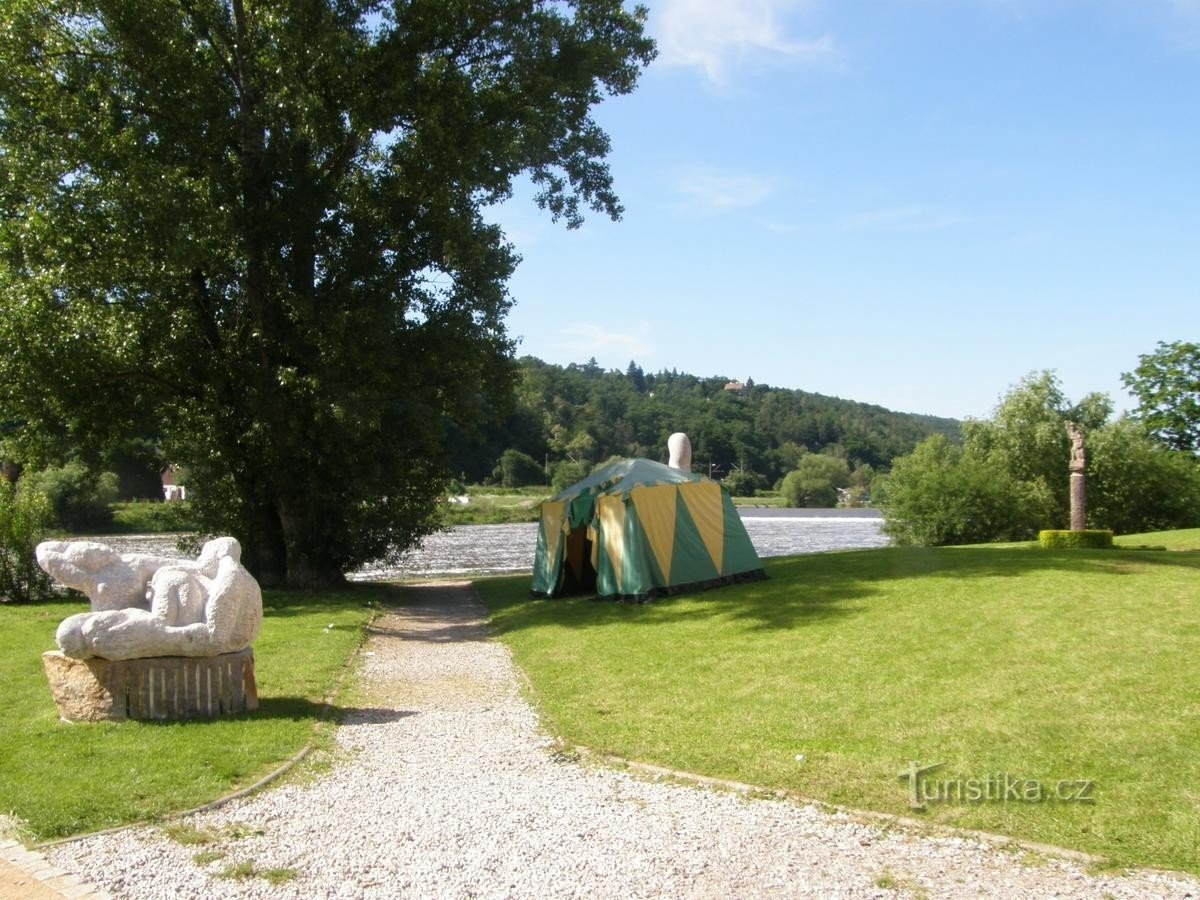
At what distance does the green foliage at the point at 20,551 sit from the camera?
1723cm

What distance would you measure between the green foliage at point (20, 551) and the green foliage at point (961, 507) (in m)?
24.7

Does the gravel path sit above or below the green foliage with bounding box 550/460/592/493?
below

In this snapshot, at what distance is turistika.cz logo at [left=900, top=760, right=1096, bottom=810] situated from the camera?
5441mm

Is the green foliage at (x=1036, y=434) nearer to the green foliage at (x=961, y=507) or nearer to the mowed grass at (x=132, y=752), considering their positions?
the green foliage at (x=961, y=507)

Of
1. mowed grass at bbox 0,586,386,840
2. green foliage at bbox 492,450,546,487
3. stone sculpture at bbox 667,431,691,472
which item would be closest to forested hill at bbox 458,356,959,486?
green foliage at bbox 492,450,546,487

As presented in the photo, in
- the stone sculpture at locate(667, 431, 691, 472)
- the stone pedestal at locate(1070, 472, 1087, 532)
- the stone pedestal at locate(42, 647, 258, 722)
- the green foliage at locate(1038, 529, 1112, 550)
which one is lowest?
the stone pedestal at locate(42, 647, 258, 722)

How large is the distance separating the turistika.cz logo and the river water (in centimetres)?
1271

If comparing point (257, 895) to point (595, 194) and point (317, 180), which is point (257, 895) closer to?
point (317, 180)

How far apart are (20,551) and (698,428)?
83424 millimetres

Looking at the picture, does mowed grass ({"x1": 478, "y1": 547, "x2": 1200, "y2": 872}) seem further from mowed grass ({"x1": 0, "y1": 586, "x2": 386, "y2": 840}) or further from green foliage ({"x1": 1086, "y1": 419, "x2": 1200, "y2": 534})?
green foliage ({"x1": 1086, "y1": 419, "x2": 1200, "y2": 534})

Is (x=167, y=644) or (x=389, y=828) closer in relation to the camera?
(x=389, y=828)

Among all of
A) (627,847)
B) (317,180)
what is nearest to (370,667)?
(627,847)

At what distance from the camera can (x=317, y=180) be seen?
1669 cm

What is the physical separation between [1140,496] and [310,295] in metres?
28.3
